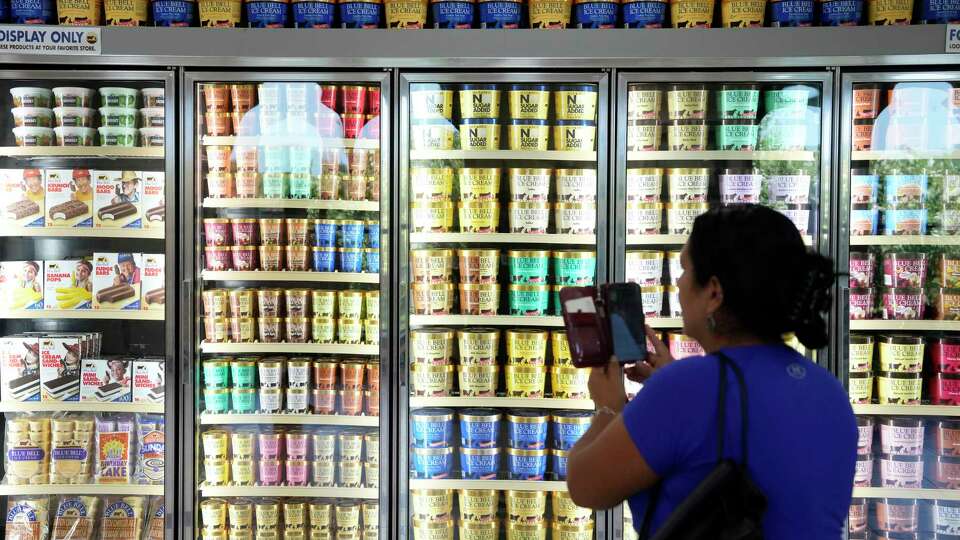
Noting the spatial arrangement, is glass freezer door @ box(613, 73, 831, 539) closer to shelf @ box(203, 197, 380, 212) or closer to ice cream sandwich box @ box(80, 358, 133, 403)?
shelf @ box(203, 197, 380, 212)

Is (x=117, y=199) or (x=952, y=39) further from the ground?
(x=952, y=39)

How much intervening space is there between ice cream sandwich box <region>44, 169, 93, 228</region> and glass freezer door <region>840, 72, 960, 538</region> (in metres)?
2.76

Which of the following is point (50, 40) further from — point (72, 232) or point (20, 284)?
point (20, 284)

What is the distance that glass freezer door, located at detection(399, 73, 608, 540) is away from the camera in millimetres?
2904

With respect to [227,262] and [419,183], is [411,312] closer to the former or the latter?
[419,183]

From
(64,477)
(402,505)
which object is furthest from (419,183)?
(64,477)

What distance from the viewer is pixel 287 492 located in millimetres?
2967

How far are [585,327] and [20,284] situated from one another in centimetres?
243

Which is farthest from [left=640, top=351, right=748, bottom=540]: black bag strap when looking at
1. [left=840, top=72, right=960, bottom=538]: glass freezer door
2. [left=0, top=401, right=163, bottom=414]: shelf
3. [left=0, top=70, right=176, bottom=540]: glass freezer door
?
[left=0, top=401, right=163, bottom=414]: shelf

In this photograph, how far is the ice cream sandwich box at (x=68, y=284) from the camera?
2986mm

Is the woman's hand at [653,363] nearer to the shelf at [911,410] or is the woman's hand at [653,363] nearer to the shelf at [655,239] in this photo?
the shelf at [655,239]

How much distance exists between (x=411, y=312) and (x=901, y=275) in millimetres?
1802

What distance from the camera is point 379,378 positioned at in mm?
2965

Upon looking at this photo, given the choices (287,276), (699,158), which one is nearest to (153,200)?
(287,276)
